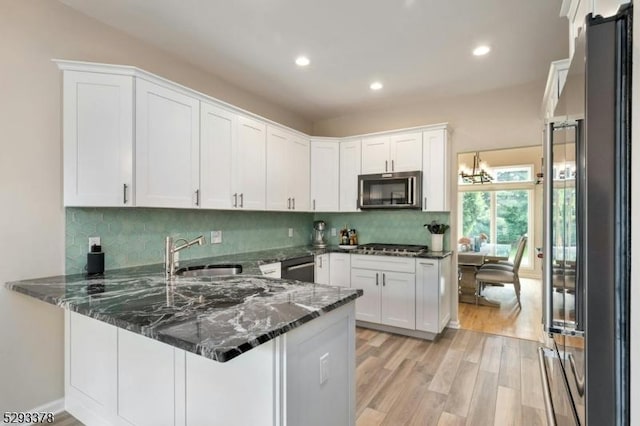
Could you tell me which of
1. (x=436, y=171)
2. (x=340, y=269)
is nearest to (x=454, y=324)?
(x=340, y=269)

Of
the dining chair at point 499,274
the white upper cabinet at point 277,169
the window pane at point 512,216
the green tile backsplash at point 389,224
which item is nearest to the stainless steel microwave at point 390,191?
the green tile backsplash at point 389,224

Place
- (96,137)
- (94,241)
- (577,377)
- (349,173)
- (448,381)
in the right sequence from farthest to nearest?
1. (349,173)
2. (448,381)
3. (94,241)
4. (96,137)
5. (577,377)

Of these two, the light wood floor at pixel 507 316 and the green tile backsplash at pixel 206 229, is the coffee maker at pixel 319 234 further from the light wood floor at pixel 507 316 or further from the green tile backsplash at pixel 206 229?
the light wood floor at pixel 507 316

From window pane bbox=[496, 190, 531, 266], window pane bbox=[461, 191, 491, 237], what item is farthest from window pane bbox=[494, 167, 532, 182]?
window pane bbox=[461, 191, 491, 237]

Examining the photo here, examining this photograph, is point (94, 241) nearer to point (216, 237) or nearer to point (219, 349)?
point (216, 237)

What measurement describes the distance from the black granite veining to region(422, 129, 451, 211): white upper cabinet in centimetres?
243

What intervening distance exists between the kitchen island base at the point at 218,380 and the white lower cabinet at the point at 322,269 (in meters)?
2.23

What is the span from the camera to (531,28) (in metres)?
2.53

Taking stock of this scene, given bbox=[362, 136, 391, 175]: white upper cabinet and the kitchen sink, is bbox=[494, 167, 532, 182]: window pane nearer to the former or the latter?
bbox=[362, 136, 391, 175]: white upper cabinet

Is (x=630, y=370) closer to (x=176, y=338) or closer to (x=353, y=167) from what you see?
(x=176, y=338)

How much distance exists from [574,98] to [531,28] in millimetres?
2073

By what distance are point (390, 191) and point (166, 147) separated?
2553mm

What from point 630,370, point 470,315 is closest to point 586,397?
point 630,370

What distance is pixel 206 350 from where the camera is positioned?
3.25 feet
